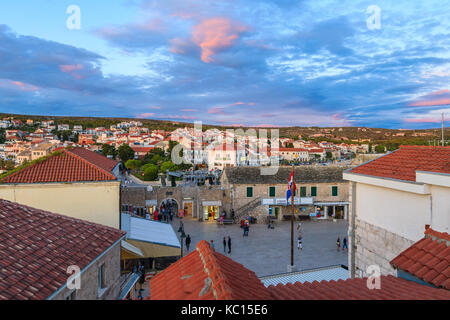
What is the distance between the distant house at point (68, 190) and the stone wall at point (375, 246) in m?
10.3

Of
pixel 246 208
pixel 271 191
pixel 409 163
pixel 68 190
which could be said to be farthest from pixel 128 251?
pixel 271 191

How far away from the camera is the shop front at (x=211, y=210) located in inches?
1090

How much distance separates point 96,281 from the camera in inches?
294

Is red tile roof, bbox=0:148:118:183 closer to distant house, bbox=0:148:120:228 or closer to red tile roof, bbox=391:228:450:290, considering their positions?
distant house, bbox=0:148:120:228

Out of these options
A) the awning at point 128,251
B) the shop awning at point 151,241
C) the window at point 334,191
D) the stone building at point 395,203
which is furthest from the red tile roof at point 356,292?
the window at point 334,191

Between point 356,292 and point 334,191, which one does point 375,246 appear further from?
point 334,191

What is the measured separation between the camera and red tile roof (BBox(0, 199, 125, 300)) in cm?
556

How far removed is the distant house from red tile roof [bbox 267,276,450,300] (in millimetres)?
11076

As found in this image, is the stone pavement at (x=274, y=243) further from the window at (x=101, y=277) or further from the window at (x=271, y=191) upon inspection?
the window at (x=101, y=277)

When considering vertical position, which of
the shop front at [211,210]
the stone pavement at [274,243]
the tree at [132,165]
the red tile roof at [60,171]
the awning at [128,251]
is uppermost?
the red tile roof at [60,171]

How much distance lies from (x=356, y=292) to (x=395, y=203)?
587cm

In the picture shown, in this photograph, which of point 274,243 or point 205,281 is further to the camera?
point 274,243

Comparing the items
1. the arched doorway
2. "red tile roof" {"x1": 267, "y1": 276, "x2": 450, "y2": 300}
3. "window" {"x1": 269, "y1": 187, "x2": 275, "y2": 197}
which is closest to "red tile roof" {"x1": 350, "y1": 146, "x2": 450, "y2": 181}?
"red tile roof" {"x1": 267, "y1": 276, "x2": 450, "y2": 300}
